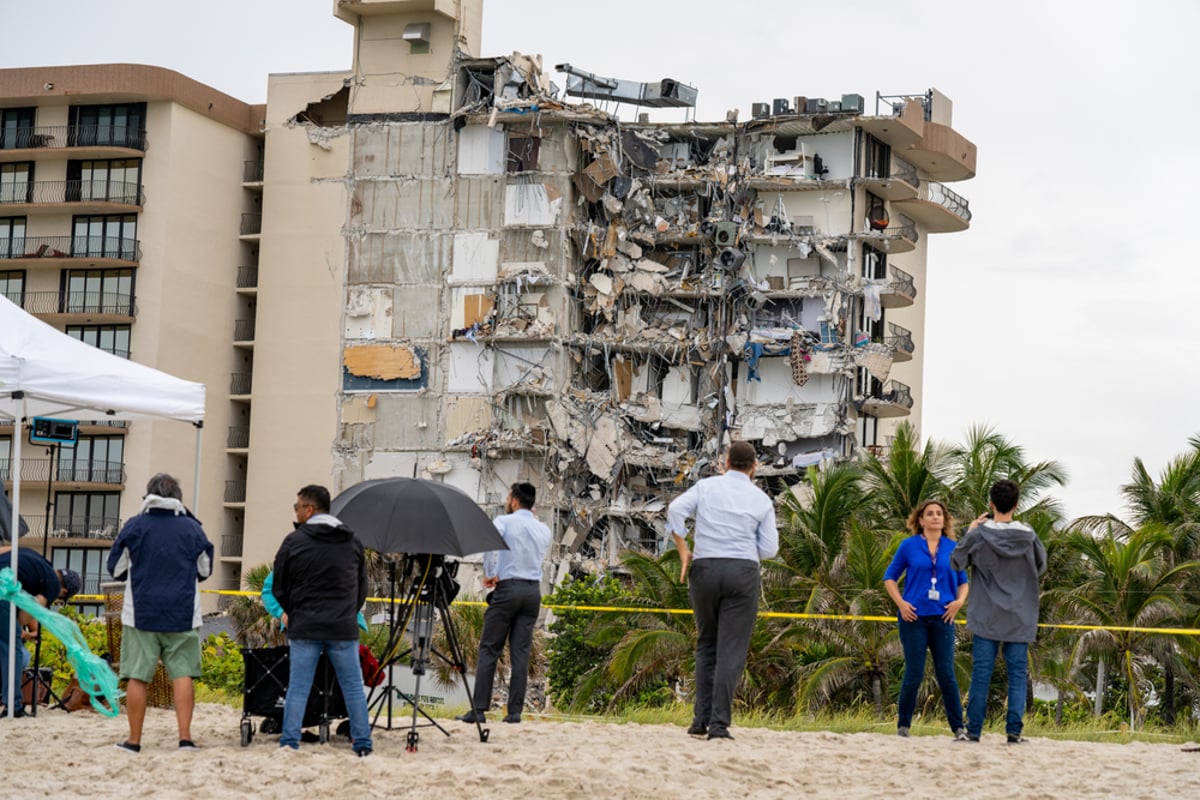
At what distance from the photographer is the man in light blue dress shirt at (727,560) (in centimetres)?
1319

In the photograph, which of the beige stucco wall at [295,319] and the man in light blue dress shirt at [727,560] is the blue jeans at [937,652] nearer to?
the man in light blue dress shirt at [727,560]

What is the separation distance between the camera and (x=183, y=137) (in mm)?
65125

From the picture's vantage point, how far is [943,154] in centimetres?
6588

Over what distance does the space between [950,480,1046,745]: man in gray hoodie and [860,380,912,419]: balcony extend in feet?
161

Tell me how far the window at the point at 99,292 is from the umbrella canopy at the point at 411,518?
176ft

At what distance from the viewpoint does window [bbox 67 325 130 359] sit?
64.0 m

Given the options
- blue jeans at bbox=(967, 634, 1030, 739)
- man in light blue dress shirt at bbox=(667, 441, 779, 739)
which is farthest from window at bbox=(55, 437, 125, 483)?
blue jeans at bbox=(967, 634, 1030, 739)

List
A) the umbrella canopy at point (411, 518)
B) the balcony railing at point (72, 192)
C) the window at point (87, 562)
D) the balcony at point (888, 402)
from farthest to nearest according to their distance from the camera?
the balcony railing at point (72, 192), the balcony at point (888, 402), the window at point (87, 562), the umbrella canopy at point (411, 518)

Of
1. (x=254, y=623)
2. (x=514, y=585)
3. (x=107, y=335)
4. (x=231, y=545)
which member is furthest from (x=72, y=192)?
(x=514, y=585)

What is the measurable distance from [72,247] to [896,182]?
30.4 m

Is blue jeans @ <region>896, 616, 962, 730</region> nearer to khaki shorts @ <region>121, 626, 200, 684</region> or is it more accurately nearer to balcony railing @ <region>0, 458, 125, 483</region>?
khaki shorts @ <region>121, 626, 200, 684</region>

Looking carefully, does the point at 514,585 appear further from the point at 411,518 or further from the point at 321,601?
the point at 321,601

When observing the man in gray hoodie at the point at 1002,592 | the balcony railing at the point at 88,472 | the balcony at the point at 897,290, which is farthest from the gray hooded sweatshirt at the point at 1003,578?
the balcony railing at the point at 88,472

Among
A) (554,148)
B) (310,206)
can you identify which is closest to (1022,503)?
(554,148)
